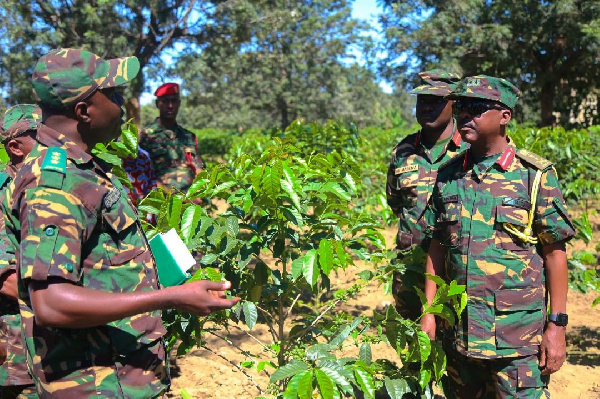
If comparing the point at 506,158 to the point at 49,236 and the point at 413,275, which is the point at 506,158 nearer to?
the point at 413,275

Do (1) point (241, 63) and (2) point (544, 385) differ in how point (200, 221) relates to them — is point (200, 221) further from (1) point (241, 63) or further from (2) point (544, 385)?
(1) point (241, 63)

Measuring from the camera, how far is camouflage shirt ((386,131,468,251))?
120 inches

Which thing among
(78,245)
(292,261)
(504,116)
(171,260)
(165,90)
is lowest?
(292,261)

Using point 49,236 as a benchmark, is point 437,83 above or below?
above

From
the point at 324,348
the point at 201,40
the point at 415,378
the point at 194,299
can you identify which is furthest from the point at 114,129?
the point at 201,40

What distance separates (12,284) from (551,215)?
6.34 feet

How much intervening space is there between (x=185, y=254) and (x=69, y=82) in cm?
59

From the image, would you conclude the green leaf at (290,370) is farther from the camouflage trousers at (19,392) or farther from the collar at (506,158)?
the collar at (506,158)

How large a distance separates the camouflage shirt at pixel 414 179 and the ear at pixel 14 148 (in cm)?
188

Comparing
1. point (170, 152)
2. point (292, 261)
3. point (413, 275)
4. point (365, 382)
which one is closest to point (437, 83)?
point (413, 275)

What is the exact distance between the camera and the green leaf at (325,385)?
1.71 meters

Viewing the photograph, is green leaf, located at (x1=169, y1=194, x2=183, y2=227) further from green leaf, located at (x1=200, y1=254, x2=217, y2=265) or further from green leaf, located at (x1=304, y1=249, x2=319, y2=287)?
green leaf, located at (x1=304, y1=249, x2=319, y2=287)

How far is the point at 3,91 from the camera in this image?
16547 millimetres

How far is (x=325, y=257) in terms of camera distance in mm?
2074
